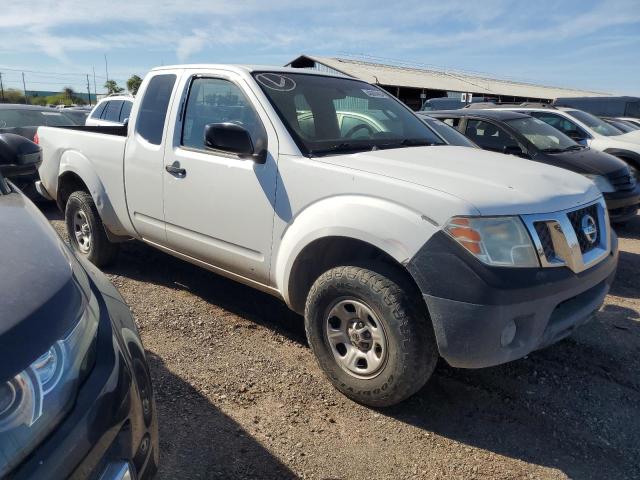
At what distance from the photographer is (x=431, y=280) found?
8.32 feet

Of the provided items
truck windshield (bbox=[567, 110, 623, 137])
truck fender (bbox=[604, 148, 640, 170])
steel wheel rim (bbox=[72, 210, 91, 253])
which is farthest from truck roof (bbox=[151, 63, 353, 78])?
truck windshield (bbox=[567, 110, 623, 137])

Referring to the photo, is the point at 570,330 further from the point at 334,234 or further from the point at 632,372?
the point at 334,234

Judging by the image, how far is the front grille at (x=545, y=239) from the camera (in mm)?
2607

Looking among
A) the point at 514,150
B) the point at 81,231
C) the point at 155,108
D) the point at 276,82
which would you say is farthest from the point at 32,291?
the point at 514,150

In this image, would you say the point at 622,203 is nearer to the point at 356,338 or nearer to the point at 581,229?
the point at 581,229

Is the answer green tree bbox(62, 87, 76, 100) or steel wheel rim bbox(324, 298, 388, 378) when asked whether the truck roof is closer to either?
steel wheel rim bbox(324, 298, 388, 378)

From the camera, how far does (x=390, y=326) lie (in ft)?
8.89

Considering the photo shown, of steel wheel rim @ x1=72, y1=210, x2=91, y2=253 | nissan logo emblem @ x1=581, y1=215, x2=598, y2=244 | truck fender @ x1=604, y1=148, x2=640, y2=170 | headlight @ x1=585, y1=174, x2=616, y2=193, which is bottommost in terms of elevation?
steel wheel rim @ x1=72, y1=210, x2=91, y2=253

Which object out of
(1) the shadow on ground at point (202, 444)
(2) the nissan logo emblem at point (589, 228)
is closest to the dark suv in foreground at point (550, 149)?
(2) the nissan logo emblem at point (589, 228)

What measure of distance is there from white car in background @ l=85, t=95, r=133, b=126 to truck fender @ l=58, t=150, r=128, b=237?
221 inches

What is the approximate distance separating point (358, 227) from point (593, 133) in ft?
28.2

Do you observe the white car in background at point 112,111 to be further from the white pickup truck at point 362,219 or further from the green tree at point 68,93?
the green tree at point 68,93

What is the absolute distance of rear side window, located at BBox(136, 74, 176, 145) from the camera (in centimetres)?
410

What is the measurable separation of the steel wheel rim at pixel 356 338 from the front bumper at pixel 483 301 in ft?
1.22
